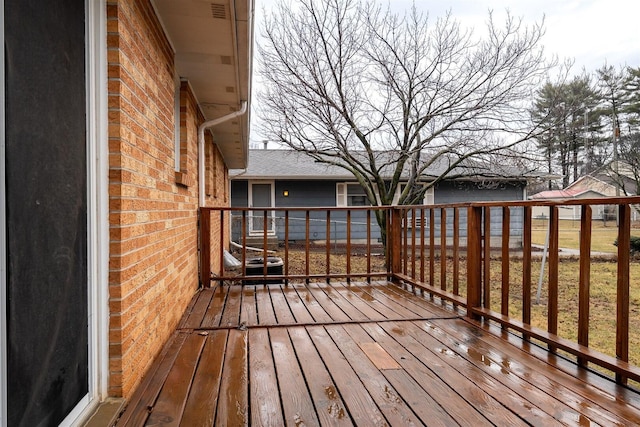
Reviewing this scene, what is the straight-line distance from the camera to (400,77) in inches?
319

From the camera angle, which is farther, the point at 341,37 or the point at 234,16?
the point at 341,37

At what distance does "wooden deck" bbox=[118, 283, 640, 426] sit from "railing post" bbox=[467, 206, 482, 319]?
22cm

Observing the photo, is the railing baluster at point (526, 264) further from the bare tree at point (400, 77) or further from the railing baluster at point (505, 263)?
the bare tree at point (400, 77)

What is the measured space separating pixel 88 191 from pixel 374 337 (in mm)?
1823

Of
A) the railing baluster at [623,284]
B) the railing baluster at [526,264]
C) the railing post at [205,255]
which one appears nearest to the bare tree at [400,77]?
the railing post at [205,255]

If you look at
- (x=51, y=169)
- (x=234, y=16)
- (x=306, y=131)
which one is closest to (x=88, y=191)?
(x=51, y=169)

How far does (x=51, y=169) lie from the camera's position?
3.92 ft

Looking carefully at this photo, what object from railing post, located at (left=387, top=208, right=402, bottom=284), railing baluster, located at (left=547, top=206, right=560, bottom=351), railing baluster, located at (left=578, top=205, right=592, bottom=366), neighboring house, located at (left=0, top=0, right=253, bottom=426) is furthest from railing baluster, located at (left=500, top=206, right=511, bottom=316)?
neighboring house, located at (left=0, top=0, right=253, bottom=426)

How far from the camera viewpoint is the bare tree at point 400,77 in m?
7.73

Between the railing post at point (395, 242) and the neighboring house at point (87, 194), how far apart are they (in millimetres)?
2392

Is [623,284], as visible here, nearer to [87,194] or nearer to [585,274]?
[585,274]

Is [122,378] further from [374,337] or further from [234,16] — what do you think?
[234,16]

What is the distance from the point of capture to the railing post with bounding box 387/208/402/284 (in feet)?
13.6

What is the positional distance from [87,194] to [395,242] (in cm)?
332
